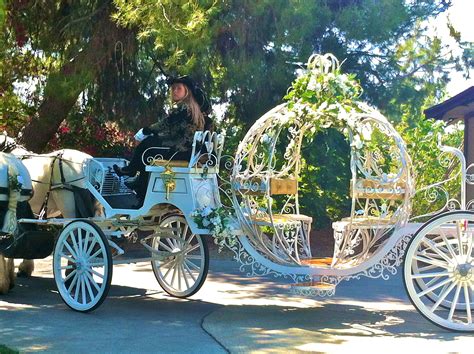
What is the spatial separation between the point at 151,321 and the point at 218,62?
225 inches

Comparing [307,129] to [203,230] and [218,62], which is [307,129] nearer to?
[203,230]

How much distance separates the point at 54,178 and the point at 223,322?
286 cm

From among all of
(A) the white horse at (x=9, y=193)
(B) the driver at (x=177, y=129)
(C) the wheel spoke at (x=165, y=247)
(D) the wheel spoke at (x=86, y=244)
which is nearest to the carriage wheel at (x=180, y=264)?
(C) the wheel spoke at (x=165, y=247)

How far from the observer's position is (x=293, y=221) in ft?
28.5

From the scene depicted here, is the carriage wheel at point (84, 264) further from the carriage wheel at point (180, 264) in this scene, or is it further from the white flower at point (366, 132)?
the white flower at point (366, 132)

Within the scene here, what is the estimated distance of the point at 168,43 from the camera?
10766mm

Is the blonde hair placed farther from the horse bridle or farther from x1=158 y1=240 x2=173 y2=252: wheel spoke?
the horse bridle

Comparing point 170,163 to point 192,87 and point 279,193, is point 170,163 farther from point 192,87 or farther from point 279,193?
point 279,193

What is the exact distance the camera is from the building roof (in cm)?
1330

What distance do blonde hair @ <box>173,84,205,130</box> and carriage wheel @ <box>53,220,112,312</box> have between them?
61.2 inches

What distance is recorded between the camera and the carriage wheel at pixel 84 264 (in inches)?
320

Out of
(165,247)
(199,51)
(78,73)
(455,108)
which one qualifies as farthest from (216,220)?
(455,108)

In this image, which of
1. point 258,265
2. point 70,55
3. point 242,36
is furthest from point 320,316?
point 70,55

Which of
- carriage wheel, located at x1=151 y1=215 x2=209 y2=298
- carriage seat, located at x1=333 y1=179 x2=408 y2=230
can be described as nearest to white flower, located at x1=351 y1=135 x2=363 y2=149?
carriage seat, located at x1=333 y1=179 x2=408 y2=230
